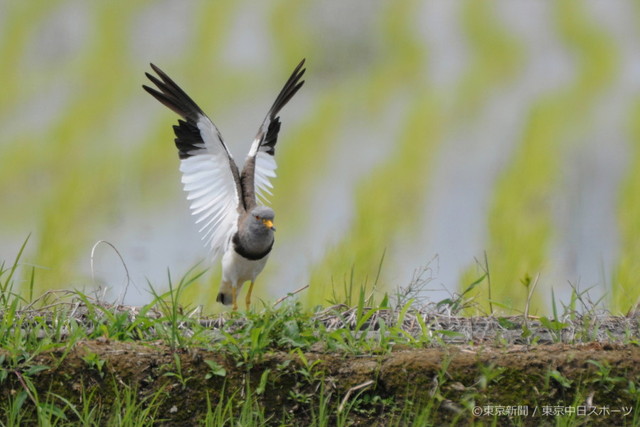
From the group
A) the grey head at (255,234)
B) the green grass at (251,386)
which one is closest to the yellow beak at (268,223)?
the grey head at (255,234)

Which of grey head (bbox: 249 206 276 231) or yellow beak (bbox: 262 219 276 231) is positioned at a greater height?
grey head (bbox: 249 206 276 231)

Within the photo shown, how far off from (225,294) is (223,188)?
0.97m

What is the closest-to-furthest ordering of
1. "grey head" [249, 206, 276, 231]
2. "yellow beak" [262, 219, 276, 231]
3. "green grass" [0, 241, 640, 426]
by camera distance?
"green grass" [0, 241, 640, 426]
"yellow beak" [262, 219, 276, 231]
"grey head" [249, 206, 276, 231]

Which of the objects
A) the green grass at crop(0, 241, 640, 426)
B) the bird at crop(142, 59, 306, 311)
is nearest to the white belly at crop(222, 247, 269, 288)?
the bird at crop(142, 59, 306, 311)

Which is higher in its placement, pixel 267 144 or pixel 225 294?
pixel 267 144

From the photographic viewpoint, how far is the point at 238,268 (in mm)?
6785

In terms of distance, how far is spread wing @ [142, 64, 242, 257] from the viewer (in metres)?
6.65

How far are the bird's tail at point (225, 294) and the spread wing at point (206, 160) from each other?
0.37m

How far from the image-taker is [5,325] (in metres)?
4.03

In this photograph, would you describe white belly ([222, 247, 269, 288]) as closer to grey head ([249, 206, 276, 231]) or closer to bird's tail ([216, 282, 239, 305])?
bird's tail ([216, 282, 239, 305])

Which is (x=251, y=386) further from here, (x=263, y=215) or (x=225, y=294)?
(x=225, y=294)

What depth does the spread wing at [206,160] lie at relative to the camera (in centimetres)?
665

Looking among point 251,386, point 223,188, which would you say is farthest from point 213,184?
point 251,386

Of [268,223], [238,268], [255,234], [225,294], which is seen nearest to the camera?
[268,223]
